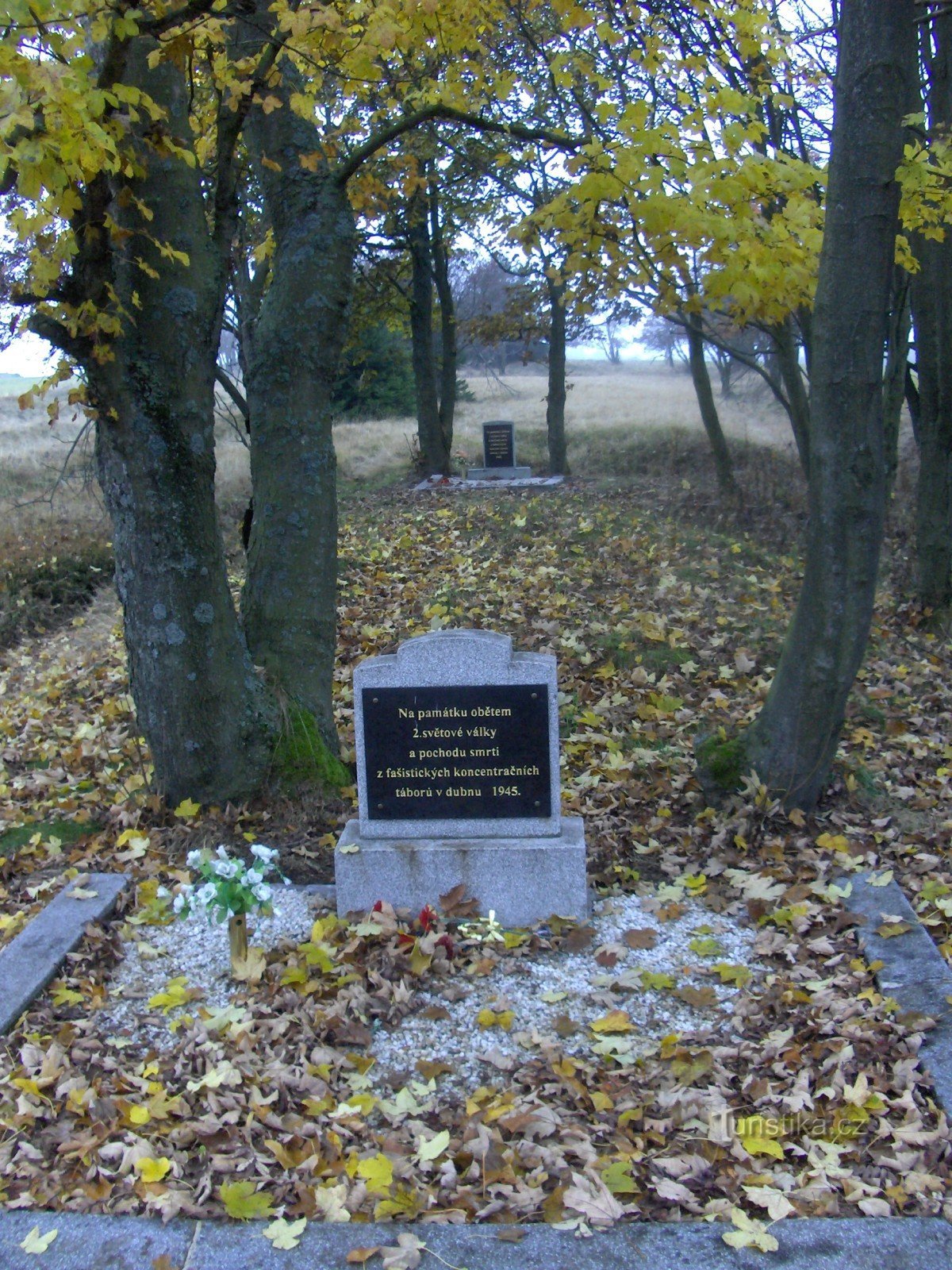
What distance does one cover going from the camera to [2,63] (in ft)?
13.0

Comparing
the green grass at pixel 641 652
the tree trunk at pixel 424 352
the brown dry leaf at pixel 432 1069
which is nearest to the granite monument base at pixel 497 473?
the tree trunk at pixel 424 352

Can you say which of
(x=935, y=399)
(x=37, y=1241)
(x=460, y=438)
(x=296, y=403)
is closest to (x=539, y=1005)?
(x=37, y=1241)

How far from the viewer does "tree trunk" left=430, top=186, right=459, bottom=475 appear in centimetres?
2023

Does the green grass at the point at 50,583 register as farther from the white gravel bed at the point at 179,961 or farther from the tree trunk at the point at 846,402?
the tree trunk at the point at 846,402

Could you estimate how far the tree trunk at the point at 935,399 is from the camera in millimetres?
10805

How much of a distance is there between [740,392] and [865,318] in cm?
4441

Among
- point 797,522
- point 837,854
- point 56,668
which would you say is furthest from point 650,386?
point 837,854

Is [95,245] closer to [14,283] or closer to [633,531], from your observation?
[14,283]

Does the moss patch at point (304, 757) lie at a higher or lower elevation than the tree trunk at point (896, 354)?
lower

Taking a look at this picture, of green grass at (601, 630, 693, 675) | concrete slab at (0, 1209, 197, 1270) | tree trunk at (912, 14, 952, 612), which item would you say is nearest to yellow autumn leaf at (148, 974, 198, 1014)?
concrete slab at (0, 1209, 197, 1270)

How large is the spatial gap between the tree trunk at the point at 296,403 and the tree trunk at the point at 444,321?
43.2 ft

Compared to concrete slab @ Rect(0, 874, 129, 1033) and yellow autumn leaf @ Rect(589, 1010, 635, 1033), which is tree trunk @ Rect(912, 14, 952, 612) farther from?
concrete slab @ Rect(0, 874, 129, 1033)

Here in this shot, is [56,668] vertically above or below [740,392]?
below

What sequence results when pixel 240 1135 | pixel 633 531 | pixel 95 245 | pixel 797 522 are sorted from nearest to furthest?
1. pixel 240 1135
2. pixel 95 245
3. pixel 633 531
4. pixel 797 522
